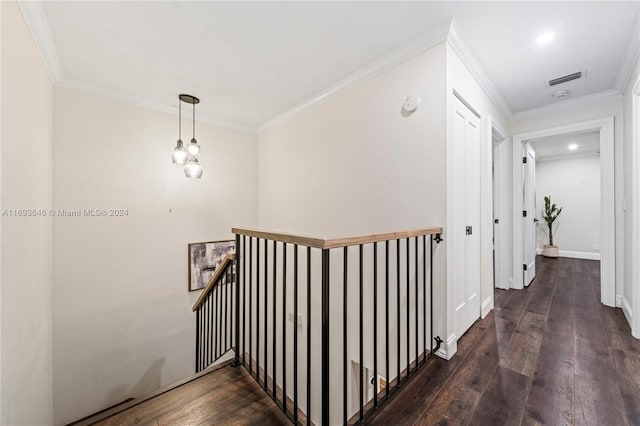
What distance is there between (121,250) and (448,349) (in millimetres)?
3390

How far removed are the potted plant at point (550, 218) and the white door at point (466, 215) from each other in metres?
4.96

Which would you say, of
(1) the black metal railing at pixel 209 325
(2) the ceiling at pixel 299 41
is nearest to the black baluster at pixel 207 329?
(1) the black metal railing at pixel 209 325

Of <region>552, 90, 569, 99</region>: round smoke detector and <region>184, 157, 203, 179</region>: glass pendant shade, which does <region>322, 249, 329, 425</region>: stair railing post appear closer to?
<region>184, 157, 203, 179</region>: glass pendant shade

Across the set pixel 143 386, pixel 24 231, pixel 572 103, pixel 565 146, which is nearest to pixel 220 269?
pixel 24 231

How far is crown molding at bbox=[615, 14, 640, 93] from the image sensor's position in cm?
183

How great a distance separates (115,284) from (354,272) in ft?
8.69

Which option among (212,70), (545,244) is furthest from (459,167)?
(545,244)

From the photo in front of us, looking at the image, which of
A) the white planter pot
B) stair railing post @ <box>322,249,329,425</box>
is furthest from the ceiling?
A: the white planter pot

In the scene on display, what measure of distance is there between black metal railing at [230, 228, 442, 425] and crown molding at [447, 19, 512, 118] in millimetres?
1423

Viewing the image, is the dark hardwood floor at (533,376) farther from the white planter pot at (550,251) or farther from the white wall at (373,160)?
the white planter pot at (550,251)

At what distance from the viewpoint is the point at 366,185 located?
94.3 inches

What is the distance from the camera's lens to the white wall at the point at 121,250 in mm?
2549

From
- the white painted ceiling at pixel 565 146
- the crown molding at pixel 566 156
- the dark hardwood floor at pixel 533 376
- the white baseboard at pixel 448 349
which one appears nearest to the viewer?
the dark hardwood floor at pixel 533 376

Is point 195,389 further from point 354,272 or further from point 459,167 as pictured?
point 459,167
